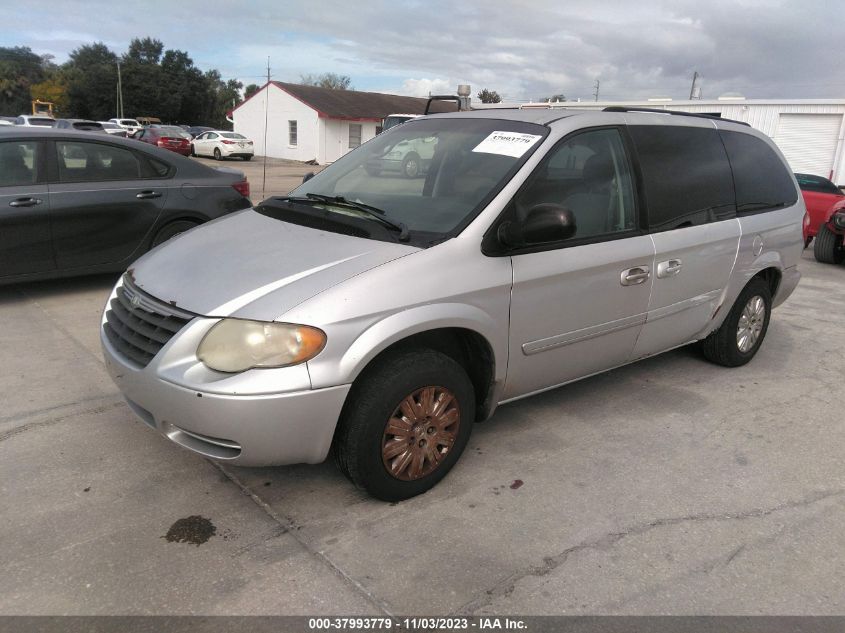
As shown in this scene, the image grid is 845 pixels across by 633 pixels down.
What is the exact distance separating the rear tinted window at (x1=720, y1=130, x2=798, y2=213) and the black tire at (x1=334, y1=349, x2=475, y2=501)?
272cm

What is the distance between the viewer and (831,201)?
1120 cm

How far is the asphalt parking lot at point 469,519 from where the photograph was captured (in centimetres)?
246

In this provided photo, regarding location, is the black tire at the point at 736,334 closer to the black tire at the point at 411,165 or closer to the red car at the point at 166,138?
the black tire at the point at 411,165

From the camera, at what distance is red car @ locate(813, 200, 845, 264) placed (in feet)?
32.2

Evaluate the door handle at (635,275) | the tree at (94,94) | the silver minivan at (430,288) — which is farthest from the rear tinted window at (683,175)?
the tree at (94,94)

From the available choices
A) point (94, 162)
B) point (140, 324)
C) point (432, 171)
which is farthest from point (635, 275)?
point (94, 162)

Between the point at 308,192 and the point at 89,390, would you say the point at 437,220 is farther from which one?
the point at 89,390

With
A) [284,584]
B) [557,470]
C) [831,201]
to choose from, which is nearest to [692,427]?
[557,470]

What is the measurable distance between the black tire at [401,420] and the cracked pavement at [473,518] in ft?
0.49

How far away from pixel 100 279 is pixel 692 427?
5.79 metres

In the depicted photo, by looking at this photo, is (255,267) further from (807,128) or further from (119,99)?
(119,99)

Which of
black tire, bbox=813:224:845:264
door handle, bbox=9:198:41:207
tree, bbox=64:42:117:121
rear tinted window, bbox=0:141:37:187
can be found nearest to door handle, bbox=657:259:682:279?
door handle, bbox=9:198:41:207

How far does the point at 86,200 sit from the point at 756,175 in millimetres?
5476

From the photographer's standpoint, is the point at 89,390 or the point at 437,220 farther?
the point at 89,390
